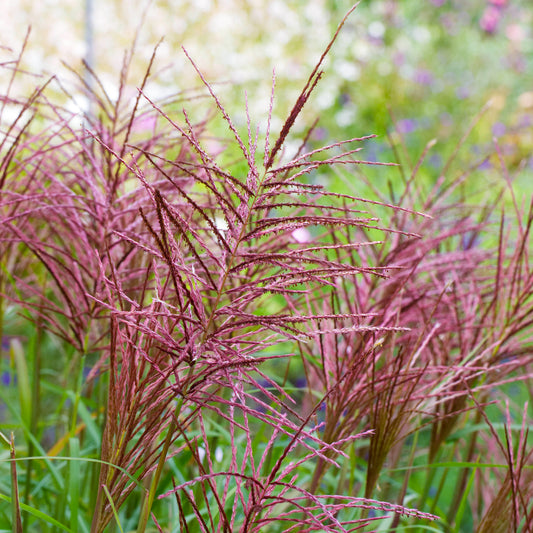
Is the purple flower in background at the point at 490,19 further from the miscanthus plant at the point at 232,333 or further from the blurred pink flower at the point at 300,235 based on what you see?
the miscanthus plant at the point at 232,333

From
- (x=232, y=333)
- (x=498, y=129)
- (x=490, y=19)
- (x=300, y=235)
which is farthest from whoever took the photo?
(x=490, y=19)

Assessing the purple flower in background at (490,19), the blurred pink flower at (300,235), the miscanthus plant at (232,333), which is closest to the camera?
the miscanthus plant at (232,333)

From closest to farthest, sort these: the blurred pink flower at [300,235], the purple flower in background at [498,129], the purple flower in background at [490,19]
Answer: the blurred pink flower at [300,235] < the purple flower in background at [498,129] < the purple flower in background at [490,19]

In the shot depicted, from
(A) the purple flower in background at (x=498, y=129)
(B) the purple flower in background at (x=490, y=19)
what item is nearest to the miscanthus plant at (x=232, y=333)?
(A) the purple flower in background at (x=498, y=129)

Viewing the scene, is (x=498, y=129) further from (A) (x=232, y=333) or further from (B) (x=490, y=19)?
(A) (x=232, y=333)

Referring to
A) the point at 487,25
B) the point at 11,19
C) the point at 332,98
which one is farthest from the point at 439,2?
the point at 11,19

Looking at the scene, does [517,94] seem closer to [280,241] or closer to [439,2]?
[439,2]

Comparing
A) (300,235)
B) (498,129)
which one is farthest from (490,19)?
(300,235)

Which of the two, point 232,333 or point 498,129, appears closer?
point 232,333

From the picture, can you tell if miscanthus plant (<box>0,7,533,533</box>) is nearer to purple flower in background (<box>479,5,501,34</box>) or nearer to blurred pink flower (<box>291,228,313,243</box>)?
blurred pink flower (<box>291,228,313,243</box>)

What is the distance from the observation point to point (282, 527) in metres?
1.06

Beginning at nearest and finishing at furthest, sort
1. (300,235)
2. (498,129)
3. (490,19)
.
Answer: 1. (300,235)
2. (498,129)
3. (490,19)

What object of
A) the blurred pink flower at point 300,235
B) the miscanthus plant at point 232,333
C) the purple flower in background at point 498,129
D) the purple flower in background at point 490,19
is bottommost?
the miscanthus plant at point 232,333

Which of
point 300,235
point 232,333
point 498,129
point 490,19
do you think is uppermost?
point 490,19
